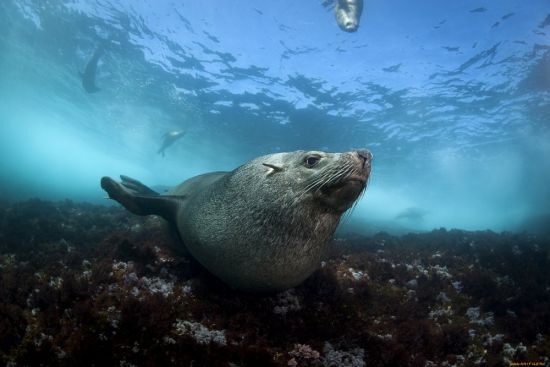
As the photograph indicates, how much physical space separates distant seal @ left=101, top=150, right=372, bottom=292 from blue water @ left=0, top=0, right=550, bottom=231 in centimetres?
827

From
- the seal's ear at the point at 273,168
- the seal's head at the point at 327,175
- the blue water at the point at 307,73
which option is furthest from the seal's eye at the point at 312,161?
the blue water at the point at 307,73

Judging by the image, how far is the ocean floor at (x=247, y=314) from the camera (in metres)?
2.68

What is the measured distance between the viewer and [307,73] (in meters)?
16.7

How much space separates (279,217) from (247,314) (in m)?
1.14

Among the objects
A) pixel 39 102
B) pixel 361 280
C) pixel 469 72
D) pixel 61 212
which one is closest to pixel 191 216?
pixel 361 280

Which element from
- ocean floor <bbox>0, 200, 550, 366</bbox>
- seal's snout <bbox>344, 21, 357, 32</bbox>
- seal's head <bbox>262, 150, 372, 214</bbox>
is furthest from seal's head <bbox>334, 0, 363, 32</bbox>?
seal's head <bbox>262, 150, 372, 214</bbox>

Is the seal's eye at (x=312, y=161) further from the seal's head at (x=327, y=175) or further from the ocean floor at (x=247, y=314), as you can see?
the ocean floor at (x=247, y=314)

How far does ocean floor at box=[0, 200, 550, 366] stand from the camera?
268cm

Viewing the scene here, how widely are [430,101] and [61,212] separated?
64.1ft

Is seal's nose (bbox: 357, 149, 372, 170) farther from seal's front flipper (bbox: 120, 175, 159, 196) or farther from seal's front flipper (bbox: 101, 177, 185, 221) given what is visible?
seal's front flipper (bbox: 120, 175, 159, 196)

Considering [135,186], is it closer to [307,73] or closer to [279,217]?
[279,217]

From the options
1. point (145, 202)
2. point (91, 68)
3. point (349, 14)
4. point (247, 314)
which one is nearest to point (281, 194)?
point (247, 314)

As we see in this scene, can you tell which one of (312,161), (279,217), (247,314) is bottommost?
(247,314)

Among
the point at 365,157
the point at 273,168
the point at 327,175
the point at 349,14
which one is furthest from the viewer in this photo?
the point at 349,14
